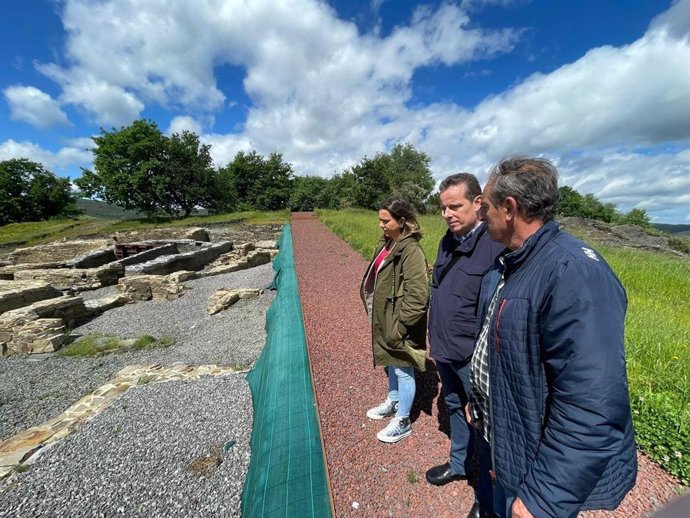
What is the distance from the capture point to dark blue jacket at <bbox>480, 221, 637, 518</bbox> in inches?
37.9

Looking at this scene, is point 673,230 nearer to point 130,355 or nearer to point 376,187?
point 376,187

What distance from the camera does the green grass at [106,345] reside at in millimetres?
6570

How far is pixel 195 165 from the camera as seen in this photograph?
3584cm

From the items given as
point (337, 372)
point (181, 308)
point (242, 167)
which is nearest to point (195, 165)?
point (242, 167)

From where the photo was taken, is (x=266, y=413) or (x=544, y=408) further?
(x=266, y=413)

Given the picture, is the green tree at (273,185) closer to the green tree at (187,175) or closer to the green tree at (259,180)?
the green tree at (259,180)

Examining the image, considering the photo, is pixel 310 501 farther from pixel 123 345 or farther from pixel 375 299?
pixel 123 345

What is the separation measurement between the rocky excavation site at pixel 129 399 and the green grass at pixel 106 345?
0.12 feet

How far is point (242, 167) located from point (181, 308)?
4320 centimetres

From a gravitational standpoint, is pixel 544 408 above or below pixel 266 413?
above

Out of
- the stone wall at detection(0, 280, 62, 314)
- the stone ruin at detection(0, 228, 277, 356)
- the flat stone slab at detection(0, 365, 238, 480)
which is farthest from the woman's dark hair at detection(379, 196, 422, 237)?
the stone wall at detection(0, 280, 62, 314)

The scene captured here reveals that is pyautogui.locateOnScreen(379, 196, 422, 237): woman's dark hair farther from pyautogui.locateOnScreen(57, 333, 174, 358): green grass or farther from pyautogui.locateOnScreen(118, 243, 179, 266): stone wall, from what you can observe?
pyautogui.locateOnScreen(118, 243, 179, 266): stone wall

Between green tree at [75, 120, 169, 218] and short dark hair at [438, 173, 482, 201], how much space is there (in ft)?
123

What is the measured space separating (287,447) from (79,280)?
47.2 ft
